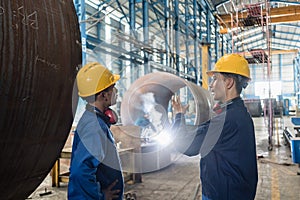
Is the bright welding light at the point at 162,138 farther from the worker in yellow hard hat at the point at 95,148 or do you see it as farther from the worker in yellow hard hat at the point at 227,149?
the worker in yellow hard hat at the point at 95,148

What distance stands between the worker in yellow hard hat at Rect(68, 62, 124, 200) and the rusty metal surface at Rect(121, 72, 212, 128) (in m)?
3.53

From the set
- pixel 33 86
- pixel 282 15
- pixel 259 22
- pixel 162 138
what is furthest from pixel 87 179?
pixel 282 15

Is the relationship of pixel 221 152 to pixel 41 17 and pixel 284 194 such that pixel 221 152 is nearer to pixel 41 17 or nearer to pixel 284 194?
pixel 41 17

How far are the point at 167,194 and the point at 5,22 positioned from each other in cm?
375

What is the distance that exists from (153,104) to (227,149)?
4.87m

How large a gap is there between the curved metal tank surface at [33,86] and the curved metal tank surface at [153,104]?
3.91 meters

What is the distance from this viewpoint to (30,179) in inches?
51.8

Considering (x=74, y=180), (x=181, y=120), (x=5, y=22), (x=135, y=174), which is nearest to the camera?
(x=5, y=22)

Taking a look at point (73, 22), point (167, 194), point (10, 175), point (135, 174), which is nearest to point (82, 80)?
point (73, 22)

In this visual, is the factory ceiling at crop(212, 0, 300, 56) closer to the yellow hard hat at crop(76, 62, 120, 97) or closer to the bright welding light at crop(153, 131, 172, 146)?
the bright welding light at crop(153, 131, 172, 146)

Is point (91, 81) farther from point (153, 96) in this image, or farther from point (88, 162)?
point (153, 96)

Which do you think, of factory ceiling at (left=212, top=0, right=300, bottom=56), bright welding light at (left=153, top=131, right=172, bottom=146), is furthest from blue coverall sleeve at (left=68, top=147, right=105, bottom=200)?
factory ceiling at (left=212, top=0, right=300, bottom=56)

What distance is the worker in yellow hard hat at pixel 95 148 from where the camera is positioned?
1.66 m

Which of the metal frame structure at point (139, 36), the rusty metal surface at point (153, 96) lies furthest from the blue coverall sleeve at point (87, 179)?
the metal frame structure at point (139, 36)
